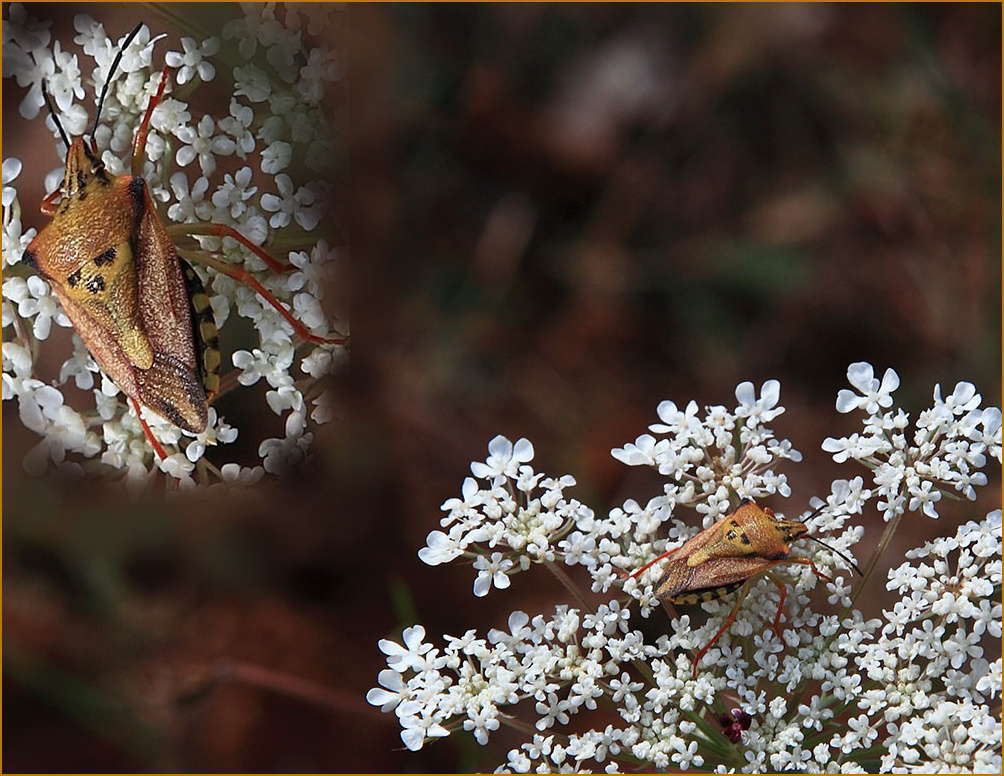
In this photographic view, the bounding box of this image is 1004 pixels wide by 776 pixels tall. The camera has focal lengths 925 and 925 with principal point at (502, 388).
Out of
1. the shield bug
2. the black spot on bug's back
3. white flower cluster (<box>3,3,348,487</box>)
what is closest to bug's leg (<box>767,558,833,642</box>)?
white flower cluster (<box>3,3,348,487</box>)

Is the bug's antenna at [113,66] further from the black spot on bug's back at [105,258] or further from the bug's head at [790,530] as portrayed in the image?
the bug's head at [790,530]

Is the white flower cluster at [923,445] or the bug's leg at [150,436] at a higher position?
the bug's leg at [150,436]

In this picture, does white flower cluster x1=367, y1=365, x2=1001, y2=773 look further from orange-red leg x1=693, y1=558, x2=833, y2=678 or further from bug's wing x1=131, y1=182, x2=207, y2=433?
bug's wing x1=131, y1=182, x2=207, y2=433

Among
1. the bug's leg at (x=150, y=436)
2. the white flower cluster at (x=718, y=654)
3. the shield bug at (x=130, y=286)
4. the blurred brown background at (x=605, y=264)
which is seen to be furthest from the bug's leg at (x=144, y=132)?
the blurred brown background at (x=605, y=264)

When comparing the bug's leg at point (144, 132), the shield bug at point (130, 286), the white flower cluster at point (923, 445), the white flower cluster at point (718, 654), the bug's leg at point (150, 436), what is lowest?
the white flower cluster at point (718, 654)

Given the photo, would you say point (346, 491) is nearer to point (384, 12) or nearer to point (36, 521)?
point (36, 521)

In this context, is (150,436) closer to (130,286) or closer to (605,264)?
(130,286)

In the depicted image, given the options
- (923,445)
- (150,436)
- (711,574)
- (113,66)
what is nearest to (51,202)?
(113,66)

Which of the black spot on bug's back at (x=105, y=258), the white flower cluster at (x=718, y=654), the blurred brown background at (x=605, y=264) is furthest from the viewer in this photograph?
the blurred brown background at (x=605, y=264)
